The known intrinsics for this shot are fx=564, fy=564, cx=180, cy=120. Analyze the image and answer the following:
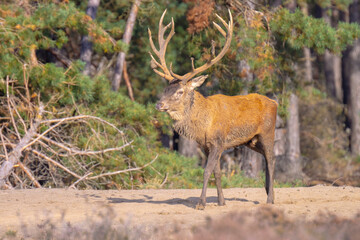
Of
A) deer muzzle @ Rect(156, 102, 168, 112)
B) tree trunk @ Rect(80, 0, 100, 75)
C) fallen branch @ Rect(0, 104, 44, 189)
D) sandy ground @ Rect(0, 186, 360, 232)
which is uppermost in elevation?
tree trunk @ Rect(80, 0, 100, 75)

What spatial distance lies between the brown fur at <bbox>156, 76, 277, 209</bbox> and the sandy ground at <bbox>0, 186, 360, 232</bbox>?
1.59ft

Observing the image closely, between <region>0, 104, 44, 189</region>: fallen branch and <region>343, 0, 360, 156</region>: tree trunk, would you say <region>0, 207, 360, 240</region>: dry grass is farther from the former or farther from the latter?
<region>343, 0, 360, 156</region>: tree trunk

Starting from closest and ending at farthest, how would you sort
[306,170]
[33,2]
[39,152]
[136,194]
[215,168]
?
[215,168] < [136,194] < [39,152] < [33,2] < [306,170]

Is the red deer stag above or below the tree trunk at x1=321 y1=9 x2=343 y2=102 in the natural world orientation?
below

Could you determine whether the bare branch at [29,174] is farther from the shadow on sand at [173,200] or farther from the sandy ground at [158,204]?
the shadow on sand at [173,200]

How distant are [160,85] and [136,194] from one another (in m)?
9.13

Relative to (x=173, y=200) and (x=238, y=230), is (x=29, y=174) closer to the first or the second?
(x=173, y=200)

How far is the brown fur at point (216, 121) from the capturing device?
8.58 metres

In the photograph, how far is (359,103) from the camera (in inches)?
937

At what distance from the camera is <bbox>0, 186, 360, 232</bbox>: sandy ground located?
7.16 m

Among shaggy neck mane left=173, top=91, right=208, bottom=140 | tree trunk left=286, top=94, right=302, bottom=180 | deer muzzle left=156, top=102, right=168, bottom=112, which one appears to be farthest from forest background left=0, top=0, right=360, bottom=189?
deer muzzle left=156, top=102, right=168, bottom=112

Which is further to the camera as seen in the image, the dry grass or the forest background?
the forest background

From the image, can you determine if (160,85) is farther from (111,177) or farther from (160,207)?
(160,207)

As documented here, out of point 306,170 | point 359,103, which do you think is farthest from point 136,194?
point 359,103
